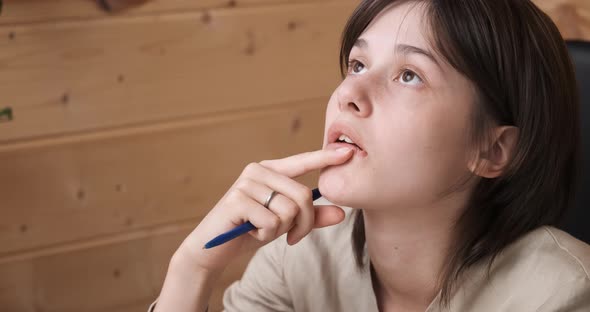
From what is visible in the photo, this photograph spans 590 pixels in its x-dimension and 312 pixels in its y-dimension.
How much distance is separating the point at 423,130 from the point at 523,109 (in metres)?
0.16

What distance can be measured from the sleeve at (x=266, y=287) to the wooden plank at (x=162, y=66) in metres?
0.82

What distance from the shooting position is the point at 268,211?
959mm

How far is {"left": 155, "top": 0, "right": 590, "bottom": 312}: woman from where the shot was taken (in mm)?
940

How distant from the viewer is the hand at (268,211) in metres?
0.95

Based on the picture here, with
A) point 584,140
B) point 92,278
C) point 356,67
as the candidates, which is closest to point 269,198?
point 356,67

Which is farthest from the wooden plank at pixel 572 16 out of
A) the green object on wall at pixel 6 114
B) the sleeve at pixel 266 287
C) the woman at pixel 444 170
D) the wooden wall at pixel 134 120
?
the green object on wall at pixel 6 114

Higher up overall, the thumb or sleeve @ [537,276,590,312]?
the thumb

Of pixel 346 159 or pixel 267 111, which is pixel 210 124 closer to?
pixel 267 111

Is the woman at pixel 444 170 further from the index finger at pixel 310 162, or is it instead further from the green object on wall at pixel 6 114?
the green object on wall at pixel 6 114

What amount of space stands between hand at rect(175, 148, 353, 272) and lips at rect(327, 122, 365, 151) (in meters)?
0.02

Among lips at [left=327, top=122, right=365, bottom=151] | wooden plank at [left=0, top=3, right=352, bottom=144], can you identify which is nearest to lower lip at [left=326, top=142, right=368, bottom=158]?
lips at [left=327, top=122, right=365, bottom=151]

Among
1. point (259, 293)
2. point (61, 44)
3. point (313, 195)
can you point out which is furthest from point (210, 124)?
point (313, 195)

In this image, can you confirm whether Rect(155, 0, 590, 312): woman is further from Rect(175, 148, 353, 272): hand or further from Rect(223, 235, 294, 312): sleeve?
Rect(223, 235, 294, 312): sleeve

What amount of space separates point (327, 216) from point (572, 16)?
1296 mm
